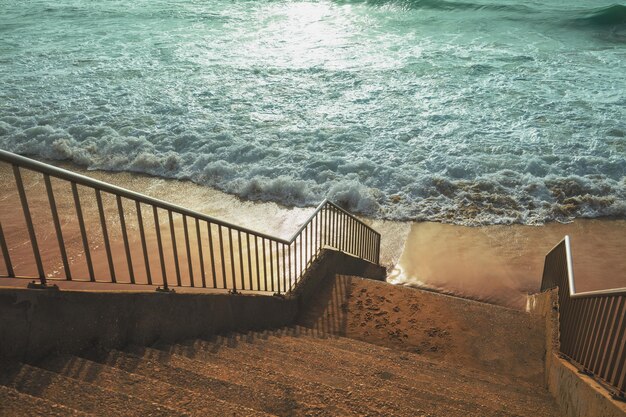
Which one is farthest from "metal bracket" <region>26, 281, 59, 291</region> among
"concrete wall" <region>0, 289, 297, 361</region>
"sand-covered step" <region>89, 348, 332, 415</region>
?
"sand-covered step" <region>89, 348, 332, 415</region>

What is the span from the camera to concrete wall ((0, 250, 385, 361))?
3.25 m

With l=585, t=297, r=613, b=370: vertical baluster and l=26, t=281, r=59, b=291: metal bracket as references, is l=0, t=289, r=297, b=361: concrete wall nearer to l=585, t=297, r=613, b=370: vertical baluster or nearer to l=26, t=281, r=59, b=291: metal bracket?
l=26, t=281, r=59, b=291: metal bracket

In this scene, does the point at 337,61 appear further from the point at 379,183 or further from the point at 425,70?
the point at 379,183

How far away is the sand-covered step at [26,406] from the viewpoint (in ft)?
8.38

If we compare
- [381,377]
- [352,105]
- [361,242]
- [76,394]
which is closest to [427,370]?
[381,377]

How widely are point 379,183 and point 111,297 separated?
31.1 feet

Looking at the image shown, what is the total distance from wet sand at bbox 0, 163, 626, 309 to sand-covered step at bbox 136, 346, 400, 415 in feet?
14.3

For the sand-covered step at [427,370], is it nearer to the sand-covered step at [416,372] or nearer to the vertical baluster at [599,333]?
the sand-covered step at [416,372]

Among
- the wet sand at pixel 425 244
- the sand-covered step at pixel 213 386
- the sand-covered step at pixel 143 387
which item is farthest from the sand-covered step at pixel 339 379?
the wet sand at pixel 425 244

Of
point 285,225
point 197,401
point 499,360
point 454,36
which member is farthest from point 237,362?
point 454,36

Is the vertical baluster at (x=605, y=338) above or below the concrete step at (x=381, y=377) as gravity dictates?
above

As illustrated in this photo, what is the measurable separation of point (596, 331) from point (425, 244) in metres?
6.09

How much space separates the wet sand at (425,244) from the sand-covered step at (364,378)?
397cm

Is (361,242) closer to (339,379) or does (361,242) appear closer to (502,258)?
(502,258)
